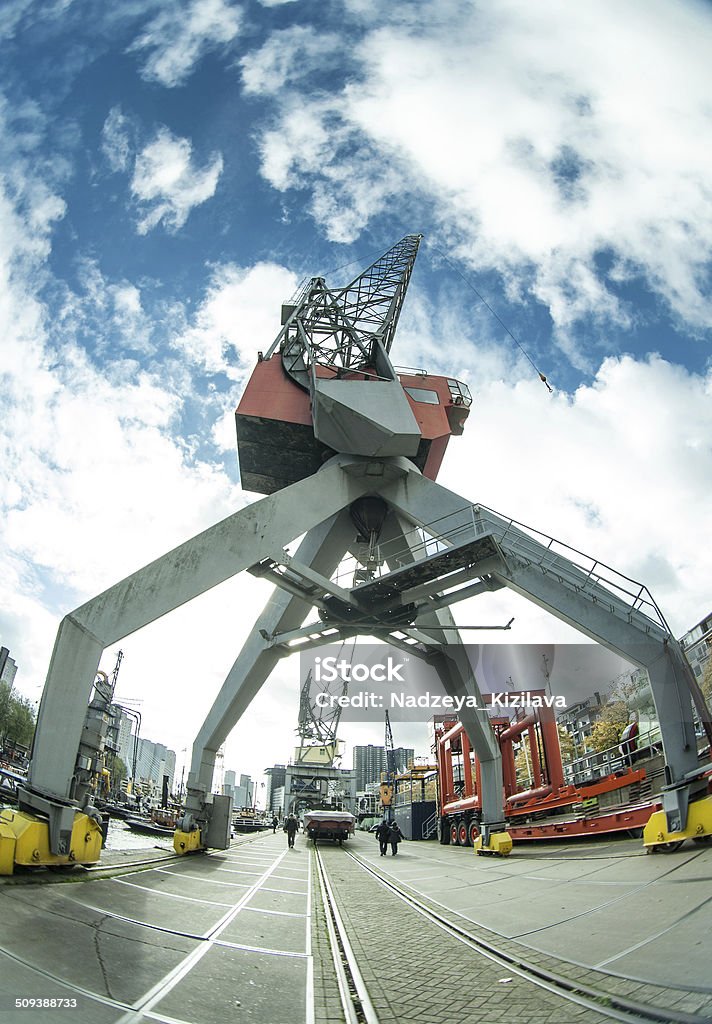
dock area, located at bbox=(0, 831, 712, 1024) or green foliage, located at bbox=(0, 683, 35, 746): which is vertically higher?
green foliage, located at bbox=(0, 683, 35, 746)

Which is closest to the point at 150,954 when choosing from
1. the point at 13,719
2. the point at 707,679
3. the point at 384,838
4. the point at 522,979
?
the point at 522,979

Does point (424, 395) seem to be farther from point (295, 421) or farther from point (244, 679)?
point (244, 679)

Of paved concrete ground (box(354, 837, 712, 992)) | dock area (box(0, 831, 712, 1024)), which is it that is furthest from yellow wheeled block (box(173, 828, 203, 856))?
paved concrete ground (box(354, 837, 712, 992))

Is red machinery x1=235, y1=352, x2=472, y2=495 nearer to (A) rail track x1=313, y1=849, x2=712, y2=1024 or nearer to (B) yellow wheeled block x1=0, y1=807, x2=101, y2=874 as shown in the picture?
(B) yellow wheeled block x1=0, y1=807, x2=101, y2=874

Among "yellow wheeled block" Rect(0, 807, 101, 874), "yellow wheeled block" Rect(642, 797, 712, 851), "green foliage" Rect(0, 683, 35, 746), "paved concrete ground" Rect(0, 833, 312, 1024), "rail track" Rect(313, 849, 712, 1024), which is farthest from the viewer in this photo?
"green foliage" Rect(0, 683, 35, 746)

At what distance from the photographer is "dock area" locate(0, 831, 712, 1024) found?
3498 millimetres

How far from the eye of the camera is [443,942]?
5.55 m

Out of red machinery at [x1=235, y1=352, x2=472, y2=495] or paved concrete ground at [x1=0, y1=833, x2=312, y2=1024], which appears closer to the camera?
paved concrete ground at [x1=0, y1=833, x2=312, y2=1024]

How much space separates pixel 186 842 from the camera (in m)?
15.4

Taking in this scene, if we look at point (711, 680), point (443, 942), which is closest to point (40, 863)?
point (443, 942)

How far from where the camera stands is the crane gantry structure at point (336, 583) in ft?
A: 31.7

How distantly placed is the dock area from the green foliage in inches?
2240

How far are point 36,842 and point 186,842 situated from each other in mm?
8314

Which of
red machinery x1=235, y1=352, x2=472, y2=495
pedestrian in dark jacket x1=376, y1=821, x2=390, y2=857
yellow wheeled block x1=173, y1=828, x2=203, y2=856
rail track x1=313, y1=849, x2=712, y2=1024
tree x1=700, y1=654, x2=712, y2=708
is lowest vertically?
pedestrian in dark jacket x1=376, y1=821, x2=390, y2=857
